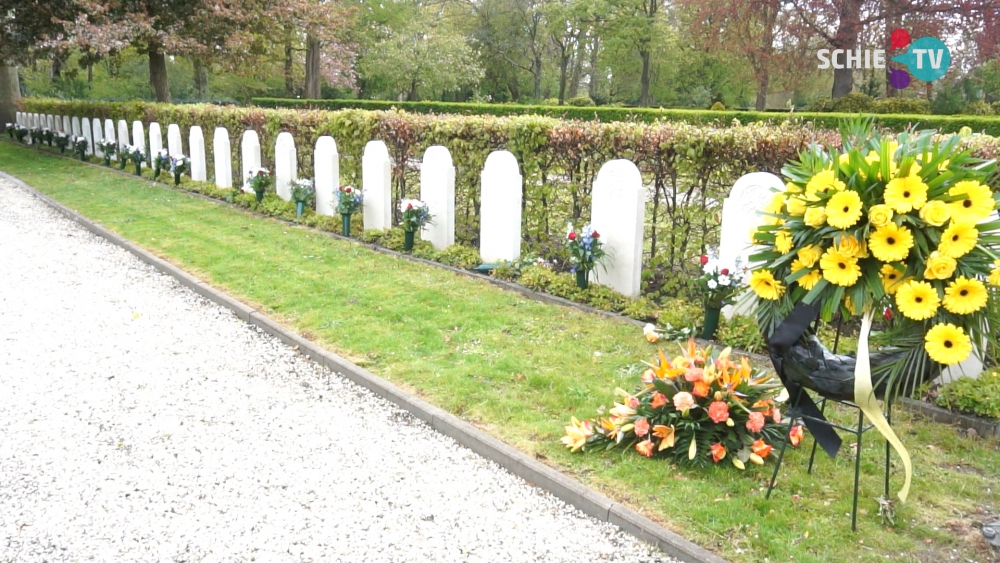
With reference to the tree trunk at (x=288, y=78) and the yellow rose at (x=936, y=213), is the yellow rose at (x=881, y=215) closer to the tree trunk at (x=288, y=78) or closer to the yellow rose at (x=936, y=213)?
the yellow rose at (x=936, y=213)

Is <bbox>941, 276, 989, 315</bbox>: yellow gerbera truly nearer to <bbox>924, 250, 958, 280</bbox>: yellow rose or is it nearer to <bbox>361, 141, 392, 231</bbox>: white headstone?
<bbox>924, 250, 958, 280</bbox>: yellow rose

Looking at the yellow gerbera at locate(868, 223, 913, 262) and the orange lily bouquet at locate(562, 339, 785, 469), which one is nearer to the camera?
the yellow gerbera at locate(868, 223, 913, 262)

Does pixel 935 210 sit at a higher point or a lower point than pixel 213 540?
higher

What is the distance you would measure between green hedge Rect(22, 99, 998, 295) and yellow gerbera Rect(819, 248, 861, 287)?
8.71 feet

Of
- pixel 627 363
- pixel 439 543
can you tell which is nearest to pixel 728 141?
pixel 627 363

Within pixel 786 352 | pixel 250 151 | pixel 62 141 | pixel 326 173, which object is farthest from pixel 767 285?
pixel 62 141

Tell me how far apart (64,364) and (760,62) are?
31.7 m

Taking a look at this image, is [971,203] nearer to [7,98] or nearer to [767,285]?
[767,285]

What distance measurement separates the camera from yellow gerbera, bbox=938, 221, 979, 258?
2850 millimetres

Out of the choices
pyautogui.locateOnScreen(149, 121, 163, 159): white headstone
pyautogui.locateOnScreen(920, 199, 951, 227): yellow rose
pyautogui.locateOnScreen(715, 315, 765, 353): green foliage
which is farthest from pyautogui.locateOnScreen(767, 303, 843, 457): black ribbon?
pyautogui.locateOnScreen(149, 121, 163, 159): white headstone

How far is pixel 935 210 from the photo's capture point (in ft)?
9.41

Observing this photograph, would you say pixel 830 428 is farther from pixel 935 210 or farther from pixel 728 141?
pixel 728 141

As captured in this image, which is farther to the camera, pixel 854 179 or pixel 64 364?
pixel 64 364

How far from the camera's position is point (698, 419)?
153 inches
